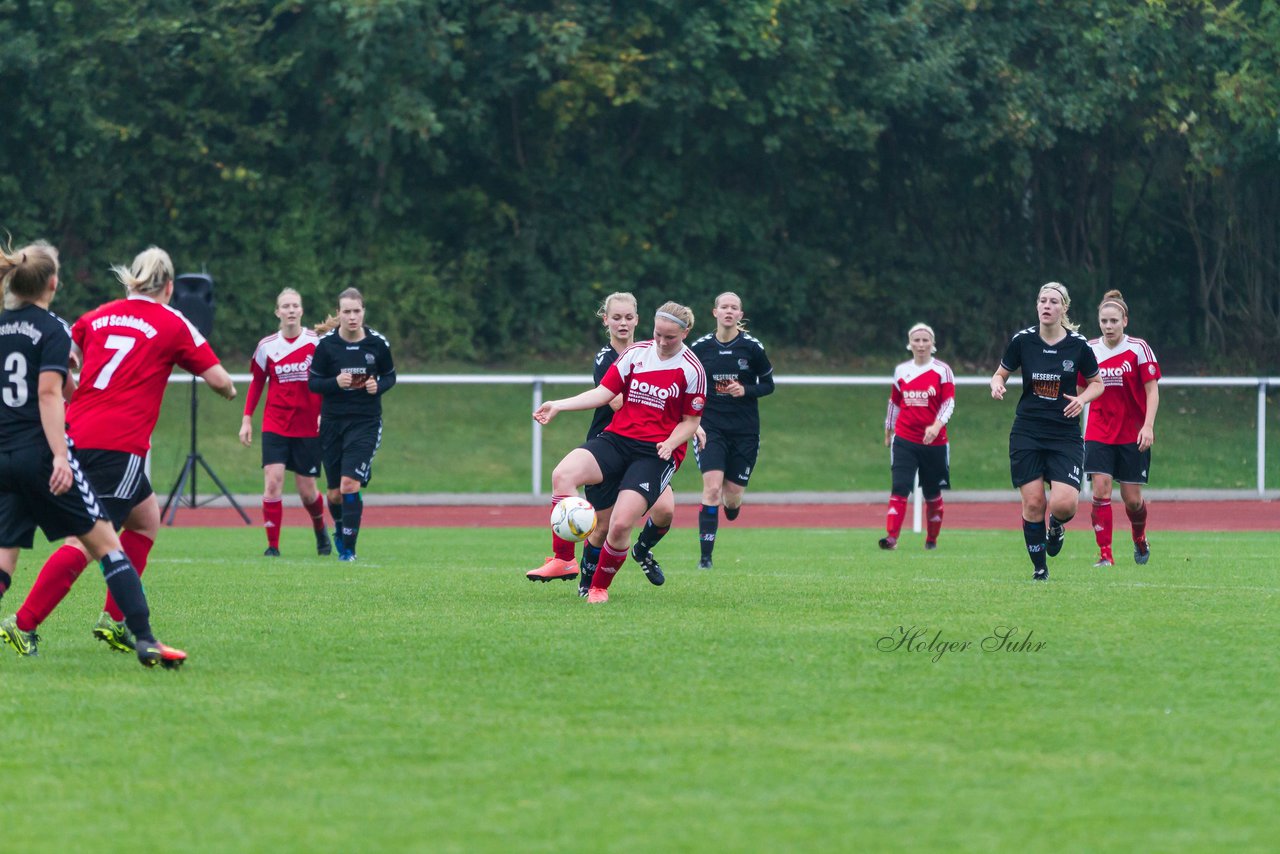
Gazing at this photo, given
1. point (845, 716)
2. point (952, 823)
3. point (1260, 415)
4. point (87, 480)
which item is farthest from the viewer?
point (1260, 415)

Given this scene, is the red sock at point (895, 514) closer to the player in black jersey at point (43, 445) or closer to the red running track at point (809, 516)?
the red running track at point (809, 516)

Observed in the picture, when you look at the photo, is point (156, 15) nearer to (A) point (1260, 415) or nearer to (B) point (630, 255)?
(B) point (630, 255)

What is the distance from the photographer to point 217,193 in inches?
1192

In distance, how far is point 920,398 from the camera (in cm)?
1559

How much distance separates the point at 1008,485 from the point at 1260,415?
361 centimetres

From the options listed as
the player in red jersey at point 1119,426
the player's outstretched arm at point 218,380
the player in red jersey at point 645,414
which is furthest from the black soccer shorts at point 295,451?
the player's outstretched arm at point 218,380

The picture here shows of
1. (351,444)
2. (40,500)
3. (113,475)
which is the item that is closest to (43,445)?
(40,500)

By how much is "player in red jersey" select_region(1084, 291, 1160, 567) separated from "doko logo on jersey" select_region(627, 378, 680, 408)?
4459 millimetres

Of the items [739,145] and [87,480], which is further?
[739,145]

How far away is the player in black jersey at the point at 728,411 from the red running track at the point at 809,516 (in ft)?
18.8

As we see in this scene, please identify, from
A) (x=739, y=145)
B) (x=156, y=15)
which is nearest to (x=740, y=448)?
(x=156, y=15)

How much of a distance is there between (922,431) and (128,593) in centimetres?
974

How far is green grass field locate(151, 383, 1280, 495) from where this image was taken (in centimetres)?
2467

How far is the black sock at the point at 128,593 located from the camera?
721cm
